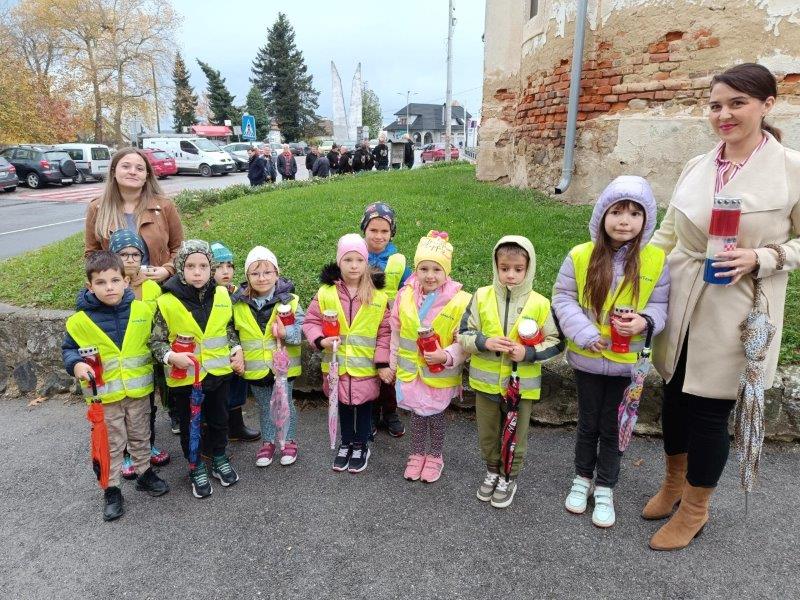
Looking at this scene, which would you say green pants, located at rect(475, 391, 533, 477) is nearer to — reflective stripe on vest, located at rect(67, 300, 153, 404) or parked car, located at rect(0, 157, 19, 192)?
reflective stripe on vest, located at rect(67, 300, 153, 404)

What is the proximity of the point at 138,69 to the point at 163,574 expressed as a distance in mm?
46158

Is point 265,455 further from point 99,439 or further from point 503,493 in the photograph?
point 503,493

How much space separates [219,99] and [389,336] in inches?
2551

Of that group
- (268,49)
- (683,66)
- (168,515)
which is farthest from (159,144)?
(268,49)

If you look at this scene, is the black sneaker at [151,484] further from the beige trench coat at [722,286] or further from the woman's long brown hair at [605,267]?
the beige trench coat at [722,286]

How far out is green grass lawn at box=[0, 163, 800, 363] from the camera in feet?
17.3

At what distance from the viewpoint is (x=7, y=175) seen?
20.5 meters

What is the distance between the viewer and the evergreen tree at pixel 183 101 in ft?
203

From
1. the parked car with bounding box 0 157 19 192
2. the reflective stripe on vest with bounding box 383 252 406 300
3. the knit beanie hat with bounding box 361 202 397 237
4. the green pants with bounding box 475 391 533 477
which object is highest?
the parked car with bounding box 0 157 19 192

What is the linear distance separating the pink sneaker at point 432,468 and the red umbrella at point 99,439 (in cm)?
179

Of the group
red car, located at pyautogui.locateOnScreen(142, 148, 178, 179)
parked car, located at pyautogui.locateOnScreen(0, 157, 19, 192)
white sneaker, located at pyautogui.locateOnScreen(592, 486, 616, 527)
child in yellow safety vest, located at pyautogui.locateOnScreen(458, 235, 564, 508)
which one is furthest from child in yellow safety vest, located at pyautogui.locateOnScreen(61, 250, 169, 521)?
red car, located at pyautogui.locateOnScreen(142, 148, 178, 179)

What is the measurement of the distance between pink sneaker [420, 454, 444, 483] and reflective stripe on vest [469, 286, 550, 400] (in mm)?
604

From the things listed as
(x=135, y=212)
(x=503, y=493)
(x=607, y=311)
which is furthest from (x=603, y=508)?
(x=135, y=212)

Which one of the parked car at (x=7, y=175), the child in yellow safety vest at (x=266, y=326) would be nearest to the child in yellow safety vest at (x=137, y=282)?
the child in yellow safety vest at (x=266, y=326)
